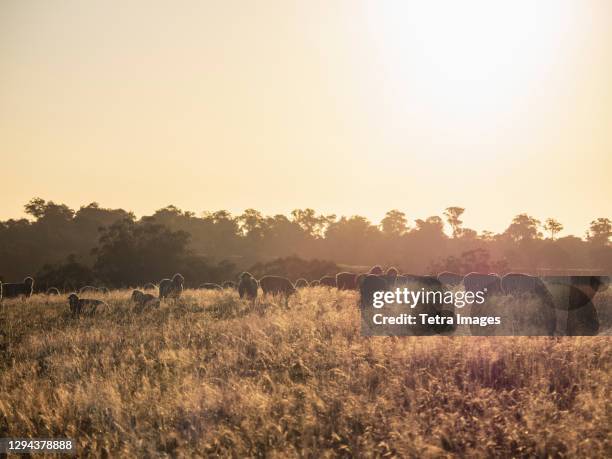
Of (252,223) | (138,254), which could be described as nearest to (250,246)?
(252,223)

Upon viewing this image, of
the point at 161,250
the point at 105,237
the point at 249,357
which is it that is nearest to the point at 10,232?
the point at 105,237

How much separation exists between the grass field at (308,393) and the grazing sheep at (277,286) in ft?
27.2

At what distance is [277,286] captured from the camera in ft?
71.8

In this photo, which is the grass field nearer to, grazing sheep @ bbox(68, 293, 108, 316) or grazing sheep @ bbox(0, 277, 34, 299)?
grazing sheep @ bbox(68, 293, 108, 316)

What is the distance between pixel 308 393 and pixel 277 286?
13.8m

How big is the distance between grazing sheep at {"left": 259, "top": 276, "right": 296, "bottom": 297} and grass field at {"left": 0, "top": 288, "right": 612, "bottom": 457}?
8.28 metres

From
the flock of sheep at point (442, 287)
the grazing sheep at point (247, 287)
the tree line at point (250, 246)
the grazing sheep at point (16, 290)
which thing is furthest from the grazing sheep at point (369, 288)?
the tree line at point (250, 246)

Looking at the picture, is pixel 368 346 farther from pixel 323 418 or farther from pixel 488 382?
pixel 323 418

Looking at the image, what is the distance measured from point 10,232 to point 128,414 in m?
82.2

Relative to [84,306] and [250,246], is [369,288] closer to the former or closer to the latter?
[84,306]

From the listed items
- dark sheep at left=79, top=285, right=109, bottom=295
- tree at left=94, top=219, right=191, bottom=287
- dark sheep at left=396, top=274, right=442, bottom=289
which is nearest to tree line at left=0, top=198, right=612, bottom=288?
tree at left=94, top=219, right=191, bottom=287

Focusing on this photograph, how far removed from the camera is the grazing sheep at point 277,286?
21.5 m

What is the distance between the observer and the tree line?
56.3 meters

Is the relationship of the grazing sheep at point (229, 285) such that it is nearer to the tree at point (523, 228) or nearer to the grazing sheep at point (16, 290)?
the grazing sheep at point (16, 290)
